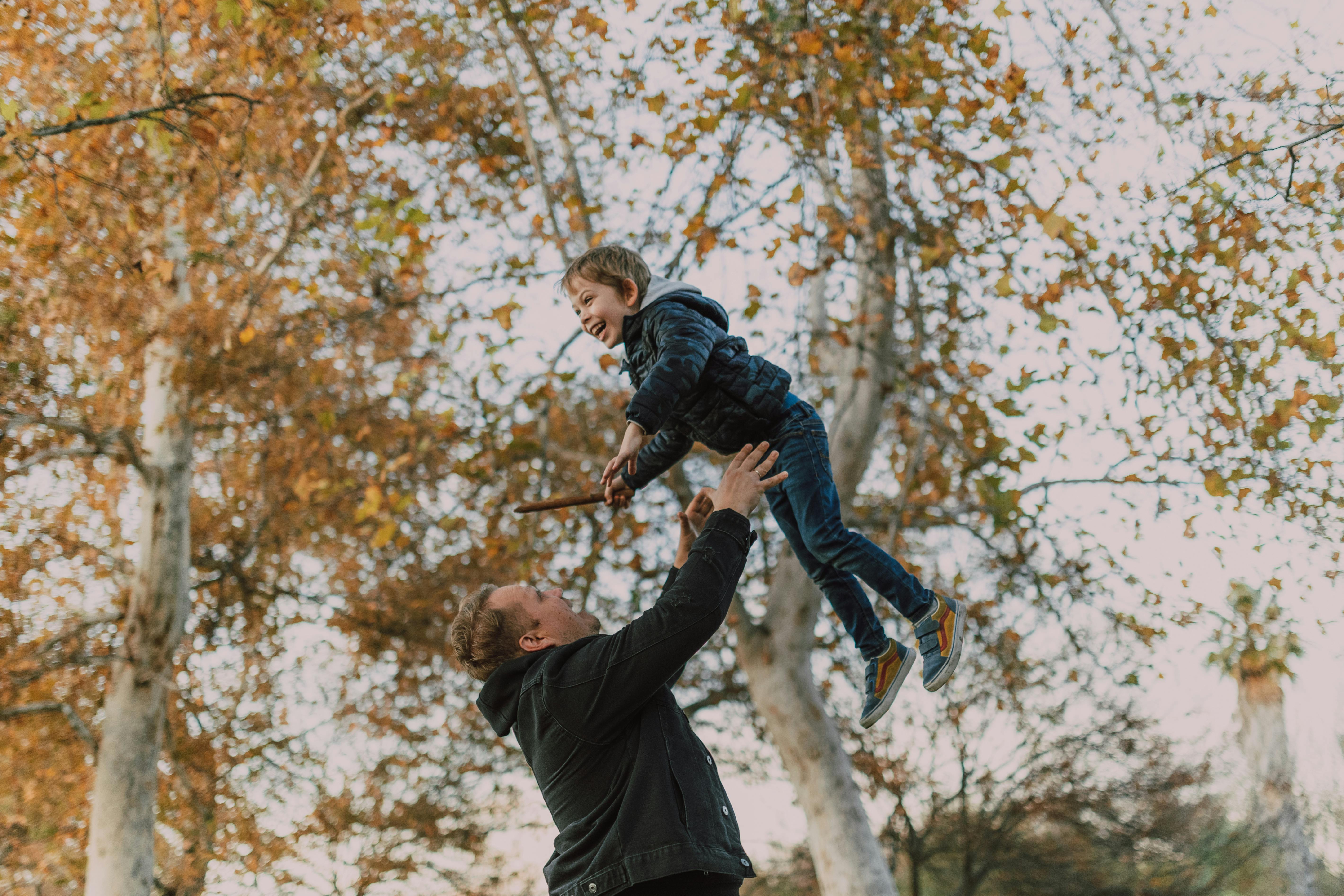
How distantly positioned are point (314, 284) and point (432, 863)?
833cm

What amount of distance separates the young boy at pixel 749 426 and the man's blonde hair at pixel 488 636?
0.51 metres

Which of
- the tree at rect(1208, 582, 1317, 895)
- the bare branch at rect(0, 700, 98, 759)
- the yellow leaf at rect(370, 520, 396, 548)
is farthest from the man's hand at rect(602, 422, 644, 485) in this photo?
the bare branch at rect(0, 700, 98, 759)

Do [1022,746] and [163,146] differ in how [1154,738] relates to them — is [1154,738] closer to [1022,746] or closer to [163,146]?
[1022,746]

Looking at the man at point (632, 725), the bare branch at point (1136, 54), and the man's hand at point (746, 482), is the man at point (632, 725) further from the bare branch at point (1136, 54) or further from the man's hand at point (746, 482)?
the bare branch at point (1136, 54)

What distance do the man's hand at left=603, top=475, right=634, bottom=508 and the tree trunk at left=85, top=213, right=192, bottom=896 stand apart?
27.2 feet

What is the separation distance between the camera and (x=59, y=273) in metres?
8.41

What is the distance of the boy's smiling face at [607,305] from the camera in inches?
123

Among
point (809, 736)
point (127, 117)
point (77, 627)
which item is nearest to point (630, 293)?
point (127, 117)

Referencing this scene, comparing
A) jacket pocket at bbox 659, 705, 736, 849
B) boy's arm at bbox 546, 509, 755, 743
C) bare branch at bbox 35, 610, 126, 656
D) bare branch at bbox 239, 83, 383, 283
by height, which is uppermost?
bare branch at bbox 239, 83, 383, 283

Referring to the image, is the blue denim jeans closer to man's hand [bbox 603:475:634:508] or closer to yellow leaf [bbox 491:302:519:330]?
man's hand [bbox 603:475:634:508]

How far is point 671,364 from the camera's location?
2.78 metres

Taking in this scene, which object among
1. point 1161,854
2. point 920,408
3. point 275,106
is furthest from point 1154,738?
point 275,106

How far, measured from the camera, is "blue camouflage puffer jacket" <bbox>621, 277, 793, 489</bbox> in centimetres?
288

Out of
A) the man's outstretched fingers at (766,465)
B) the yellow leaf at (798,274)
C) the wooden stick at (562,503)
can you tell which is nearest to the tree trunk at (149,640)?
the yellow leaf at (798,274)
